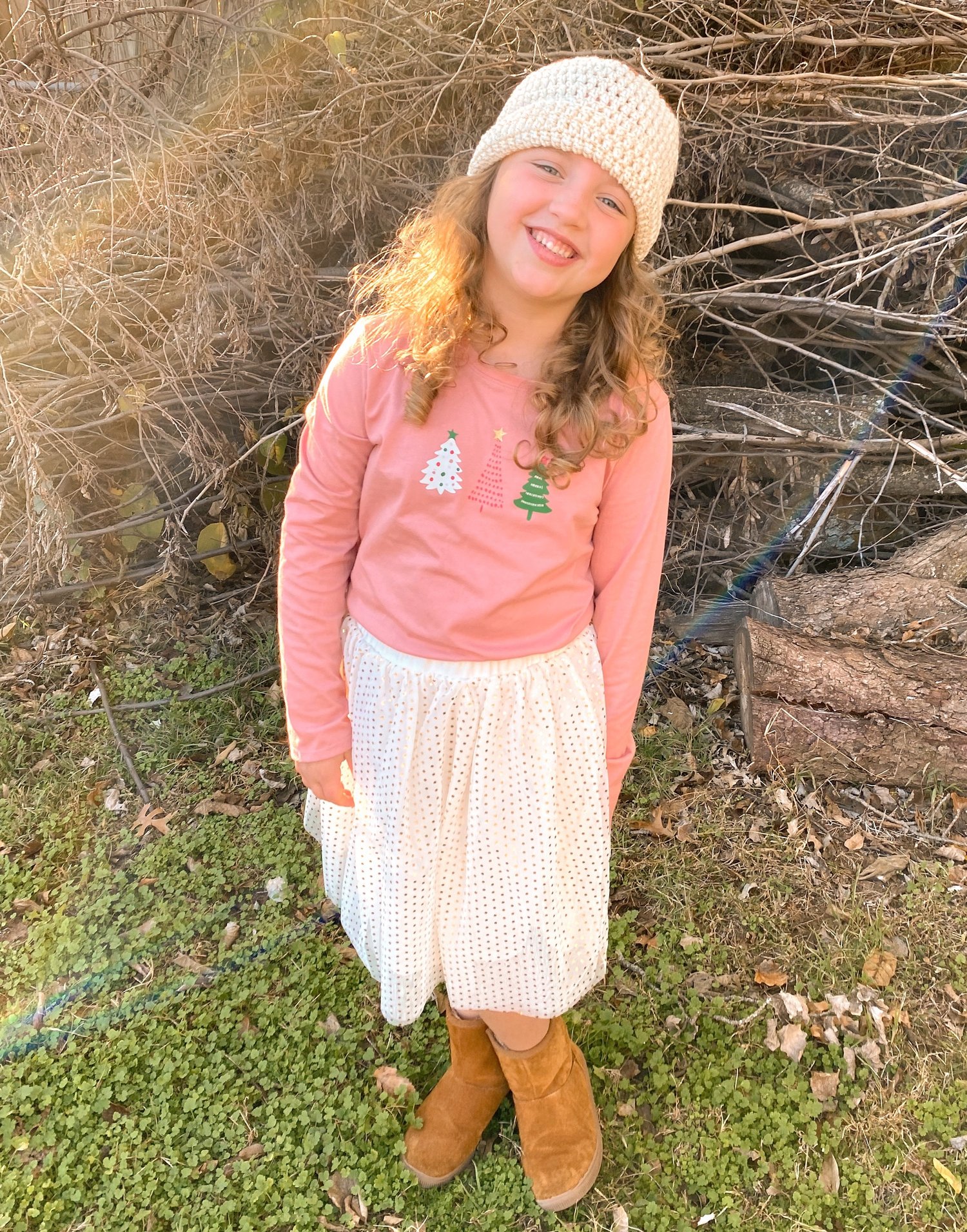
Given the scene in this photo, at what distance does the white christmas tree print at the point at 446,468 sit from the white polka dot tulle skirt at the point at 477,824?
12.8 inches

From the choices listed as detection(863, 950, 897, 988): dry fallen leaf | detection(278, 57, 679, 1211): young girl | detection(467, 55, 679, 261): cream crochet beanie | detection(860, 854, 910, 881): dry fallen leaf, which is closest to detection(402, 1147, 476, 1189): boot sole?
detection(278, 57, 679, 1211): young girl

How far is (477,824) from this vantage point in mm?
1529

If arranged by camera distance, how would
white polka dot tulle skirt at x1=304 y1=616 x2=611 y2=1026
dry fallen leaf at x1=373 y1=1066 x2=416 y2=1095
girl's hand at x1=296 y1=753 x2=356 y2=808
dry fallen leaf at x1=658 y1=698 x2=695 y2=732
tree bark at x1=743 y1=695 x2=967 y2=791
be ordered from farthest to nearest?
dry fallen leaf at x1=658 y1=698 x2=695 y2=732 → tree bark at x1=743 y1=695 x2=967 y2=791 → dry fallen leaf at x1=373 y1=1066 x2=416 y2=1095 → girl's hand at x1=296 y1=753 x2=356 y2=808 → white polka dot tulle skirt at x1=304 y1=616 x2=611 y2=1026

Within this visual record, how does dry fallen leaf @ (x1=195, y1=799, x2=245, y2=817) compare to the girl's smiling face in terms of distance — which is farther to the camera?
dry fallen leaf @ (x1=195, y1=799, x2=245, y2=817)

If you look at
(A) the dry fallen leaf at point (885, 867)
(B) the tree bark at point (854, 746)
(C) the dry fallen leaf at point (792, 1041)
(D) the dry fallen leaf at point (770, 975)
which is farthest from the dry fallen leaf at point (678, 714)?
(C) the dry fallen leaf at point (792, 1041)

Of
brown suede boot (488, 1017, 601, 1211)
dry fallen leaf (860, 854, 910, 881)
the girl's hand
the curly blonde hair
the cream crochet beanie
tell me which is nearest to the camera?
the cream crochet beanie

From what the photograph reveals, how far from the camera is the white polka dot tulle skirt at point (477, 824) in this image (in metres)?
1.48

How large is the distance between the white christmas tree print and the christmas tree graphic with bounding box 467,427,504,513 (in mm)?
37

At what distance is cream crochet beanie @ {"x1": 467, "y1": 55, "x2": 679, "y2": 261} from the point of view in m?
1.25

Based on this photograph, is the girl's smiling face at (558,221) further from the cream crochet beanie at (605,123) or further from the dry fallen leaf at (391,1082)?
the dry fallen leaf at (391,1082)

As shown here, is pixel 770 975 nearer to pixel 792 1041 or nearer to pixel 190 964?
pixel 792 1041

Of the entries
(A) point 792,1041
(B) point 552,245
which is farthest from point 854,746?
(B) point 552,245

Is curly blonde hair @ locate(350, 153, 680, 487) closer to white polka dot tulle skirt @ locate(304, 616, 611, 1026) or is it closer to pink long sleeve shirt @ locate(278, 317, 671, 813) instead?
pink long sleeve shirt @ locate(278, 317, 671, 813)

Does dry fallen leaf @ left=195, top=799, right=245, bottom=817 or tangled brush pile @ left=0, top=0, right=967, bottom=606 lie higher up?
tangled brush pile @ left=0, top=0, right=967, bottom=606
